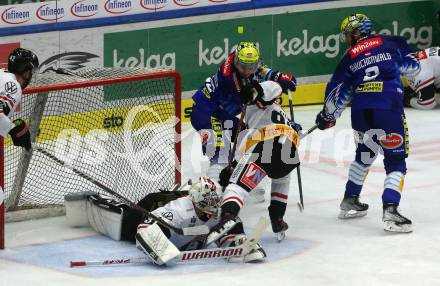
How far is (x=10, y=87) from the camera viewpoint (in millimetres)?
→ 7062

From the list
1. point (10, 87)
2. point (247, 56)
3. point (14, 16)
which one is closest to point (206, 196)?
point (247, 56)

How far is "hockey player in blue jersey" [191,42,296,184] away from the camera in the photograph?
26.5 ft

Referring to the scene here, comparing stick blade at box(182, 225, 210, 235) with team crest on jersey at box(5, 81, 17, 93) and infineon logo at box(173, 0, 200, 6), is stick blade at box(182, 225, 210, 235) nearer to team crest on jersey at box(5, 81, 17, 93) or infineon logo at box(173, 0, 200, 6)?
team crest on jersey at box(5, 81, 17, 93)

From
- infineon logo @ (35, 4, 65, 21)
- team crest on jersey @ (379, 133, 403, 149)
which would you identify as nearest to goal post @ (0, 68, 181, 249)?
team crest on jersey @ (379, 133, 403, 149)

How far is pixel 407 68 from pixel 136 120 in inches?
96.0

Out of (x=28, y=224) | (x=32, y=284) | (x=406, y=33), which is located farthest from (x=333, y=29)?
(x=32, y=284)

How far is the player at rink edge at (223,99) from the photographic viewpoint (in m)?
8.07

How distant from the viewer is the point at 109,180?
28.6ft

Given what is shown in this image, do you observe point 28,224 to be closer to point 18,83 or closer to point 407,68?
point 18,83

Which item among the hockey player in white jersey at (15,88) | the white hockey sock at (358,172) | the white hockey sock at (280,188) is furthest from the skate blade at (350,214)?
the hockey player in white jersey at (15,88)

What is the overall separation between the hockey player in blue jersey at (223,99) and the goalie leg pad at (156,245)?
1466 mm

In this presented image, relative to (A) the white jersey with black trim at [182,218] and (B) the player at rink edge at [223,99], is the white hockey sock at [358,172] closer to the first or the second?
(B) the player at rink edge at [223,99]

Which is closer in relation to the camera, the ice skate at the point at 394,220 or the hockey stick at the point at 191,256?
the hockey stick at the point at 191,256

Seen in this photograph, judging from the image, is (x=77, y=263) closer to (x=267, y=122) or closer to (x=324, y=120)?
(x=267, y=122)
